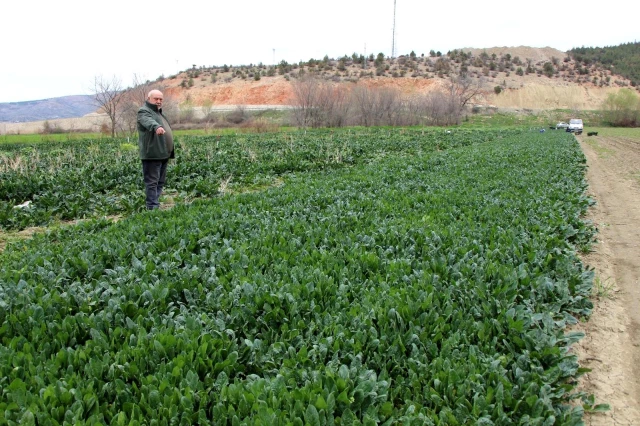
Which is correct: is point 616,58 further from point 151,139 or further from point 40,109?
point 40,109

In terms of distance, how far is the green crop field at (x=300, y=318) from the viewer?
8.52 ft

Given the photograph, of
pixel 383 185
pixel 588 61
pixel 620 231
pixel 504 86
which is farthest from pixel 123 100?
pixel 588 61

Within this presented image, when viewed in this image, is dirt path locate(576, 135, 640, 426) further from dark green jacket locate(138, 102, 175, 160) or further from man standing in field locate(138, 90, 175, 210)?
dark green jacket locate(138, 102, 175, 160)

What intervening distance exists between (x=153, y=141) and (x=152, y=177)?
0.66 metres

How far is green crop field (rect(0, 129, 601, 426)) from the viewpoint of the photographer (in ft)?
8.52

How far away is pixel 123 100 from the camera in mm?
47188

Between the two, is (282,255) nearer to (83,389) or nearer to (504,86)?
(83,389)

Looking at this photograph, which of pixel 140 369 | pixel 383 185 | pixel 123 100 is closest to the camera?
pixel 140 369

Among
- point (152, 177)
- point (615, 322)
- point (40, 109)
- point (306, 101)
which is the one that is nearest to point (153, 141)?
point (152, 177)

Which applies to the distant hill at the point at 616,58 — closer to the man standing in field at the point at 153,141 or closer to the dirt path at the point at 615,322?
the dirt path at the point at 615,322

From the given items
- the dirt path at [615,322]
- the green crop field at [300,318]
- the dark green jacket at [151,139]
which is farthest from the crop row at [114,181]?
the dirt path at [615,322]

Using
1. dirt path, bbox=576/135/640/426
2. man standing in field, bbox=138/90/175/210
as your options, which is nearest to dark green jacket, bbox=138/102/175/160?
man standing in field, bbox=138/90/175/210

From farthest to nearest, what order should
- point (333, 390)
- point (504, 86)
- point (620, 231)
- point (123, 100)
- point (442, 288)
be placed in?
point (504, 86)
point (123, 100)
point (620, 231)
point (442, 288)
point (333, 390)

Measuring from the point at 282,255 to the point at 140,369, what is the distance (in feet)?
7.28
